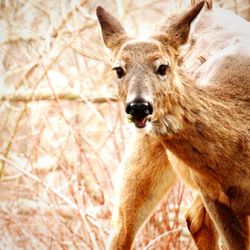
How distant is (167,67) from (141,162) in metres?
1.11

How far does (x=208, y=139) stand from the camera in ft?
15.4

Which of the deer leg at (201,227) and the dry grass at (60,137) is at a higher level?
the dry grass at (60,137)

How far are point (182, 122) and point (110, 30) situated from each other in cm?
87

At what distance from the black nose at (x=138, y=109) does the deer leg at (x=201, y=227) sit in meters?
1.87

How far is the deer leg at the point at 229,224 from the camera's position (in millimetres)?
5078

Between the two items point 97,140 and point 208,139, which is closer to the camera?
point 208,139

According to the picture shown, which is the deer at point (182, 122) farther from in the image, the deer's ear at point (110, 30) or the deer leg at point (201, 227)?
the deer leg at point (201, 227)

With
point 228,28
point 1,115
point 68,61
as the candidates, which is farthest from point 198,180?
point 68,61

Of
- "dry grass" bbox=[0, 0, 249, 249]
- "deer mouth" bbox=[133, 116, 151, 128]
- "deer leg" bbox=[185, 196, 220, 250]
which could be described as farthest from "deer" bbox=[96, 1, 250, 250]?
"dry grass" bbox=[0, 0, 249, 249]

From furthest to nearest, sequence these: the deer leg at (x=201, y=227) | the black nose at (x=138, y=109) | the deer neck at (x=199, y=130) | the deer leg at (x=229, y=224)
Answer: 1. the deer leg at (x=201, y=227)
2. the deer leg at (x=229, y=224)
3. the deer neck at (x=199, y=130)
4. the black nose at (x=138, y=109)

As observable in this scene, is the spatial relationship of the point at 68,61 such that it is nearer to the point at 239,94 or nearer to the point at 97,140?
the point at 97,140

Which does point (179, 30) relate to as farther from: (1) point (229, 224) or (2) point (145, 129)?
(1) point (229, 224)

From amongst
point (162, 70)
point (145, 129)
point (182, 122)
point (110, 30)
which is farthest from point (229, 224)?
point (110, 30)

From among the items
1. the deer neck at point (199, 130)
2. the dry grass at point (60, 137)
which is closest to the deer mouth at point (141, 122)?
the deer neck at point (199, 130)
